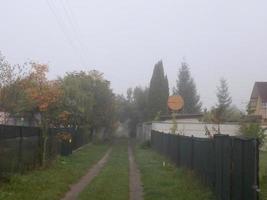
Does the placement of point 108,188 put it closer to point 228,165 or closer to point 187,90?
point 228,165

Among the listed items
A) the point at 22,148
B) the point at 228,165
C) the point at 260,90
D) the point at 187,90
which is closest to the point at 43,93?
the point at 22,148

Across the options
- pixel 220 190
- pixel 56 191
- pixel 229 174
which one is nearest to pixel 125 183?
pixel 56 191

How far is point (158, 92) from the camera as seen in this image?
94.7m

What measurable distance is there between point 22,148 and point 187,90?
321 feet

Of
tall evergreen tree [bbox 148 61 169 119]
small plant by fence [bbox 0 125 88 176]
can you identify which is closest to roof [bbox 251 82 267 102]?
tall evergreen tree [bbox 148 61 169 119]

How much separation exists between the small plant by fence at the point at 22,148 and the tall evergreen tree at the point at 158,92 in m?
65.0

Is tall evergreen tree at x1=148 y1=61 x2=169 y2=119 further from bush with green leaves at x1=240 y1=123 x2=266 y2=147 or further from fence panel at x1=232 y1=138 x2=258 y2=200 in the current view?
fence panel at x1=232 y1=138 x2=258 y2=200

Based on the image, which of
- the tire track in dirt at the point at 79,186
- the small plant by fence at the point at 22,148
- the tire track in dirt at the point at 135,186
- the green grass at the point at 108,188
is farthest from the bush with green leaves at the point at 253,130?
the green grass at the point at 108,188

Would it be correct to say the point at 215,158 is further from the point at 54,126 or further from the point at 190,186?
the point at 54,126

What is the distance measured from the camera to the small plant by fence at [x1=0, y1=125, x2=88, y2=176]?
16516mm

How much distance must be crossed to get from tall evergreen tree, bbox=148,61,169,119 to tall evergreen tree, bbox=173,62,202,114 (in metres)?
14.9

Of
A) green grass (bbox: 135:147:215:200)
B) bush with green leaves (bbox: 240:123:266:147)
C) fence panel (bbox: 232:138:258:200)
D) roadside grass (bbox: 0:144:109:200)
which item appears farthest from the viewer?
bush with green leaves (bbox: 240:123:266:147)

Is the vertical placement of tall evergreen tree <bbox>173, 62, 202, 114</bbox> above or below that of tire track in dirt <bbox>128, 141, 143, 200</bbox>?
above

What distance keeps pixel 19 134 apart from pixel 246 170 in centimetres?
968
